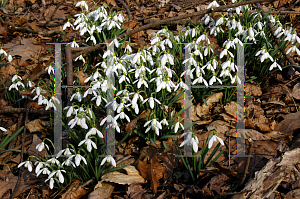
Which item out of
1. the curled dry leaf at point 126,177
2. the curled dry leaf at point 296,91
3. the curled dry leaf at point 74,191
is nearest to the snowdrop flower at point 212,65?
the curled dry leaf at point 296,91

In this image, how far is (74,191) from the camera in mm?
1876

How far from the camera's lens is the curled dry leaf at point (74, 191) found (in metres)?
1.85

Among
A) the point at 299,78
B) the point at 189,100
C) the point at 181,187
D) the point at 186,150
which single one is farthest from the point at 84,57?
the point at 299,78

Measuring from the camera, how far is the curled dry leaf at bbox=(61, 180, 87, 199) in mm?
1850

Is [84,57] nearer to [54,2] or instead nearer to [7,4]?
[54,2]

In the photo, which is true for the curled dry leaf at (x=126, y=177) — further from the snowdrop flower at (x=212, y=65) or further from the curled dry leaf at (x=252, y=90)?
the curled dry leaf at (x=252, y=90)

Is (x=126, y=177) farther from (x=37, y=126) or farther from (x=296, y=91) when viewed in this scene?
(x=296, y=91)

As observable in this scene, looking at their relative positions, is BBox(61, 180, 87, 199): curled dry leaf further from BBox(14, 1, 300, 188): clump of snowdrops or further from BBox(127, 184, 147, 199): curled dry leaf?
BBox(127, 184, 147, 199): curled dry leaf

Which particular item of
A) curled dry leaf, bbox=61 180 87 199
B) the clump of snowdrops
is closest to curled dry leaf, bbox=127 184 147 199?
the clump of snowdrops

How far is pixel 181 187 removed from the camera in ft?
6.03

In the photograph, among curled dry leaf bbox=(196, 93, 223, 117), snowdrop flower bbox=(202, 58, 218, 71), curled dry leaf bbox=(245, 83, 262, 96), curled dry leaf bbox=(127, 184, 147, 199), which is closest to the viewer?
curled dry leaf bbox=(127, 184, 147, 199)

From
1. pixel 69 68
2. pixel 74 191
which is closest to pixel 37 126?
pixel 69 68

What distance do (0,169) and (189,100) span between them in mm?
1948

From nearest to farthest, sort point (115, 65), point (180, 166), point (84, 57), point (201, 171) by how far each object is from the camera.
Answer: point (201, 171), point (180, 166), point (115, 65), point (84, 57)
